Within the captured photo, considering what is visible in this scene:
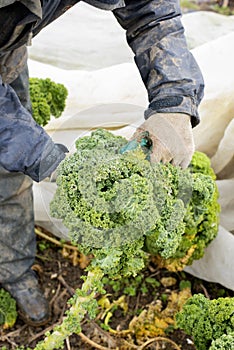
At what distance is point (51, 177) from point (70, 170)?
253mm

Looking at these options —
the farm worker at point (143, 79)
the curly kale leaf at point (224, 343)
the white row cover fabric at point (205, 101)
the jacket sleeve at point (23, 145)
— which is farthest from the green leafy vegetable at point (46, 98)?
the curly kale leaf at point (224, 343)

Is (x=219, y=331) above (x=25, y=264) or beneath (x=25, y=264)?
above

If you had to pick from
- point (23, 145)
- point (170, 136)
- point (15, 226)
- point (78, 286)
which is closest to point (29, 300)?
point (78, 286)

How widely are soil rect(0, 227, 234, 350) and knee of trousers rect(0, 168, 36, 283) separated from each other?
0.21 metres

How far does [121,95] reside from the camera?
9.28ft

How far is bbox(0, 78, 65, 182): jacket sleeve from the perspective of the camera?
5.88ft

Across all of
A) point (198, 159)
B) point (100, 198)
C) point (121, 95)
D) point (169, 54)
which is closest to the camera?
point (100, 198)

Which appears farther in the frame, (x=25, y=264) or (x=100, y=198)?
(x=25, y=264)

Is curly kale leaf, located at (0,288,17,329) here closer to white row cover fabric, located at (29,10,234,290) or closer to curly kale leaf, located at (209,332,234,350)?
white row cover fabric, located at (29,10,234,290)

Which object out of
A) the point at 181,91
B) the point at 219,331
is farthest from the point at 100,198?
the point at 219,331

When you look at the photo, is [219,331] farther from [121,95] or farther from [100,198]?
[121,95]

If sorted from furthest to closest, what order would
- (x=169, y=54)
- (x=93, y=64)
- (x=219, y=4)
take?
1. (x=219, y=4)
2. (x=93, y=64)
3. (x=169, y=54)

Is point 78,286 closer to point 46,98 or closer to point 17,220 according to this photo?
point 17,220

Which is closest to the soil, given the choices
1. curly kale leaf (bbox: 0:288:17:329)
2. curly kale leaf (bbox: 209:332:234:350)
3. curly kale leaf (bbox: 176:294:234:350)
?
curly kale leaf (bbox: 0:288:17:329)
